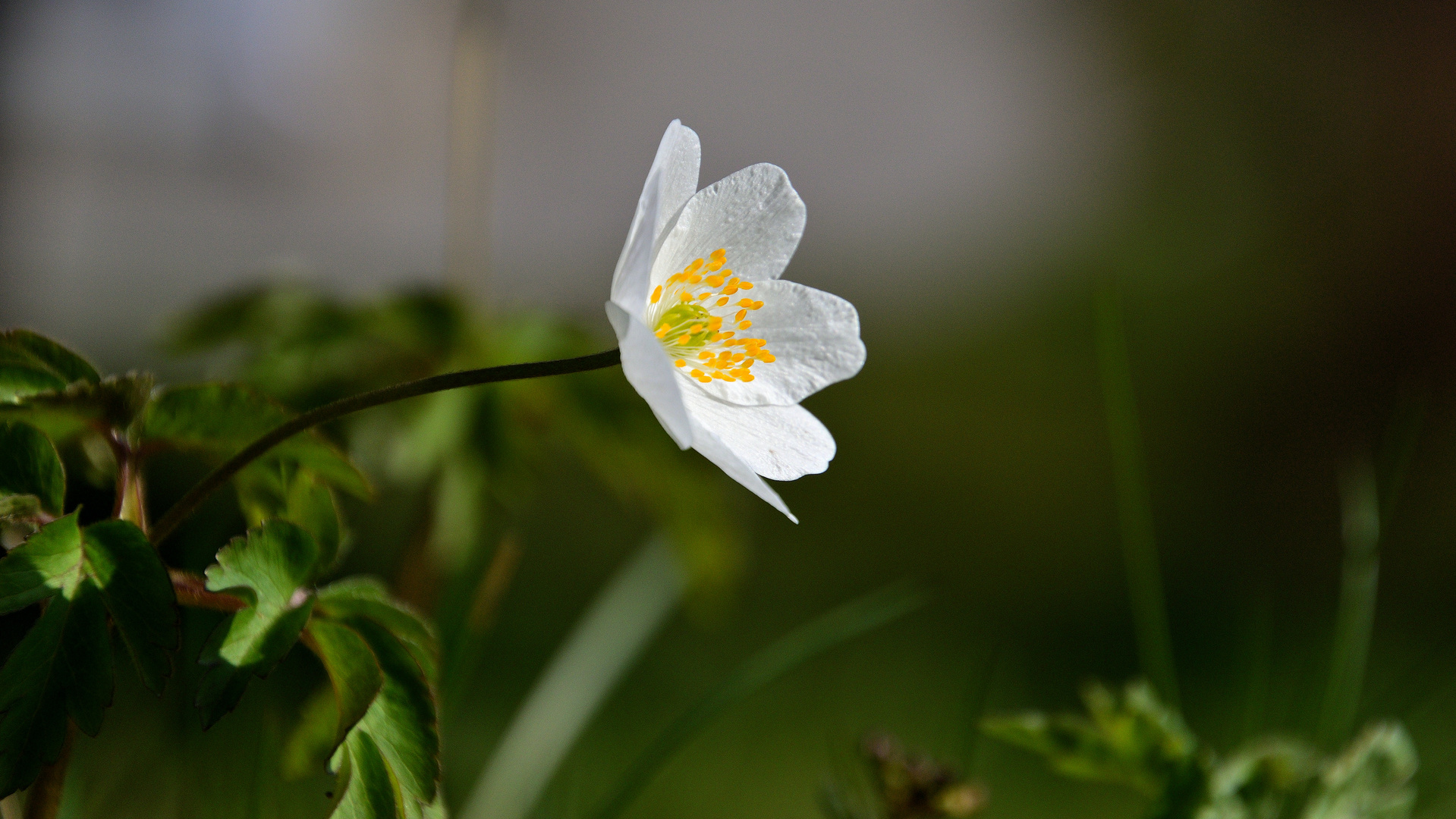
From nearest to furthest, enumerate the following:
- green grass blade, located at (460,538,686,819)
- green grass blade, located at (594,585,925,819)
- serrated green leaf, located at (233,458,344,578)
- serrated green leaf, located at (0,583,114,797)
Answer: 1. serrated green leaf, located at (0,583,114,797)
2. serrated green leaf, located at (233,458,344,578)
3. green grass blade, located at (594,585,925,819)
4. green grass blade, located at (460,538,686,819)

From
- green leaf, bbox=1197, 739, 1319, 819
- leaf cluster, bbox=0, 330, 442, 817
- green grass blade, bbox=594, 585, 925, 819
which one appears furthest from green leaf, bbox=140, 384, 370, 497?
green leaf, bbox=1197, 739, 1319, 819

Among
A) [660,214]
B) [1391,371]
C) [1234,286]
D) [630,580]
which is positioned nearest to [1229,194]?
[1234,286]

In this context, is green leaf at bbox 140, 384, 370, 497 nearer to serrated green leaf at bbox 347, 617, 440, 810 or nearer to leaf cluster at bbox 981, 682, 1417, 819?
serrated green leaf at bbox 347, 617, 440, 810

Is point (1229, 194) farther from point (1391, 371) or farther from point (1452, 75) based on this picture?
point (1391, 371)

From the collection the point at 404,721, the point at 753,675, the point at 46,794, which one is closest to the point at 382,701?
the point at 404,721

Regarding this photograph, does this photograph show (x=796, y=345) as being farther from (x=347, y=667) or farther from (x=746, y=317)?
(x=347, y=667)

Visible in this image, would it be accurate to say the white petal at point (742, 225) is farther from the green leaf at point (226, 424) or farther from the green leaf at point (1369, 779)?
the green leaf at point (1369, 779)
